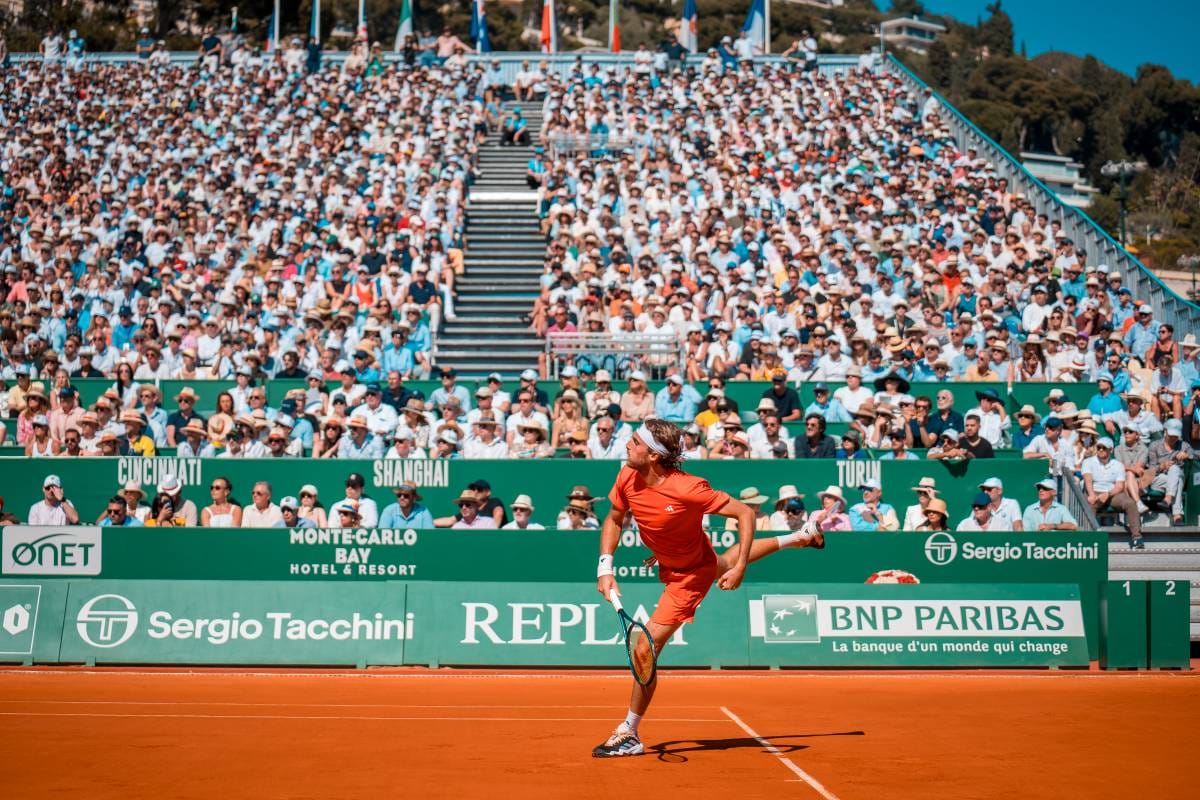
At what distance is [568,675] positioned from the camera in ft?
45.7

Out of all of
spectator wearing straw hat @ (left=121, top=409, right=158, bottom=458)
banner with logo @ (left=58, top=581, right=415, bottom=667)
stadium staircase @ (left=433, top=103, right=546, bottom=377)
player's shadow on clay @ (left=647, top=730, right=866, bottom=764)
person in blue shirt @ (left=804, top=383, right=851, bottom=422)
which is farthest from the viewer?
stadium staircase @ (left=433, top=103, right=546, bottom=377)

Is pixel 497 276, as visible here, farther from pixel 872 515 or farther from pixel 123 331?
pixel 872 515

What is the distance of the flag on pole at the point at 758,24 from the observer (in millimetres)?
39375

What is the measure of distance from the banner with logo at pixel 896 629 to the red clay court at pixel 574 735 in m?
0.57

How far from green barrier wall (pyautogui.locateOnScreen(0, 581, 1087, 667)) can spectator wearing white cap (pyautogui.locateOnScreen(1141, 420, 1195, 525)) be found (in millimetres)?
3908

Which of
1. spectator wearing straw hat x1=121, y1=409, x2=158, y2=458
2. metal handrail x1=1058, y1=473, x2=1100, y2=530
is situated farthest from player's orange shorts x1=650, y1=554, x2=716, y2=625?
spectator wearing straw hat x1=121, y1=409, x2=158, y2=458

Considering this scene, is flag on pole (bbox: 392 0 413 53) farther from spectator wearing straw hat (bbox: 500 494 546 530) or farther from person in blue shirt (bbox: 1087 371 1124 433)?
person in blue shirt (bbox: 1087 371 1124 433)

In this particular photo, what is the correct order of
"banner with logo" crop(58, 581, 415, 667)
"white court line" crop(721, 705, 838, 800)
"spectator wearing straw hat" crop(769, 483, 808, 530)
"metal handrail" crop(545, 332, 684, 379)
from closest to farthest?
"white court line" crop(721, 705, 838, 800) → "banner with logo" crop(58, 581, 415, 667) → "spectator wearing straw hat" crop(769, 483, 808, 530) → "metal handrail" crop(545, 332, 684, 379)

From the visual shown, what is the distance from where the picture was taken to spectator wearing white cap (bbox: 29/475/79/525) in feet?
52.7

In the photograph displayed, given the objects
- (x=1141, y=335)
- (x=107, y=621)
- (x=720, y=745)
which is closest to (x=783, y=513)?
(x=720, y=745)

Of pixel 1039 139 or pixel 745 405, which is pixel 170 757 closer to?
pixel 745 405

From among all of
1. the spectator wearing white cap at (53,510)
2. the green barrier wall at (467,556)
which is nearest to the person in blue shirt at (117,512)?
the spectator wearing white cap at (53,510)

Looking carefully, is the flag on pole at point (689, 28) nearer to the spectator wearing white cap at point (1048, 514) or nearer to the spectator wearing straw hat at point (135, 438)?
the spectator wearing straw hat at point (135, 438)

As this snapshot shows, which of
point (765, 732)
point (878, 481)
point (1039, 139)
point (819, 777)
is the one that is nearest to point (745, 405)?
point (878, 481)
